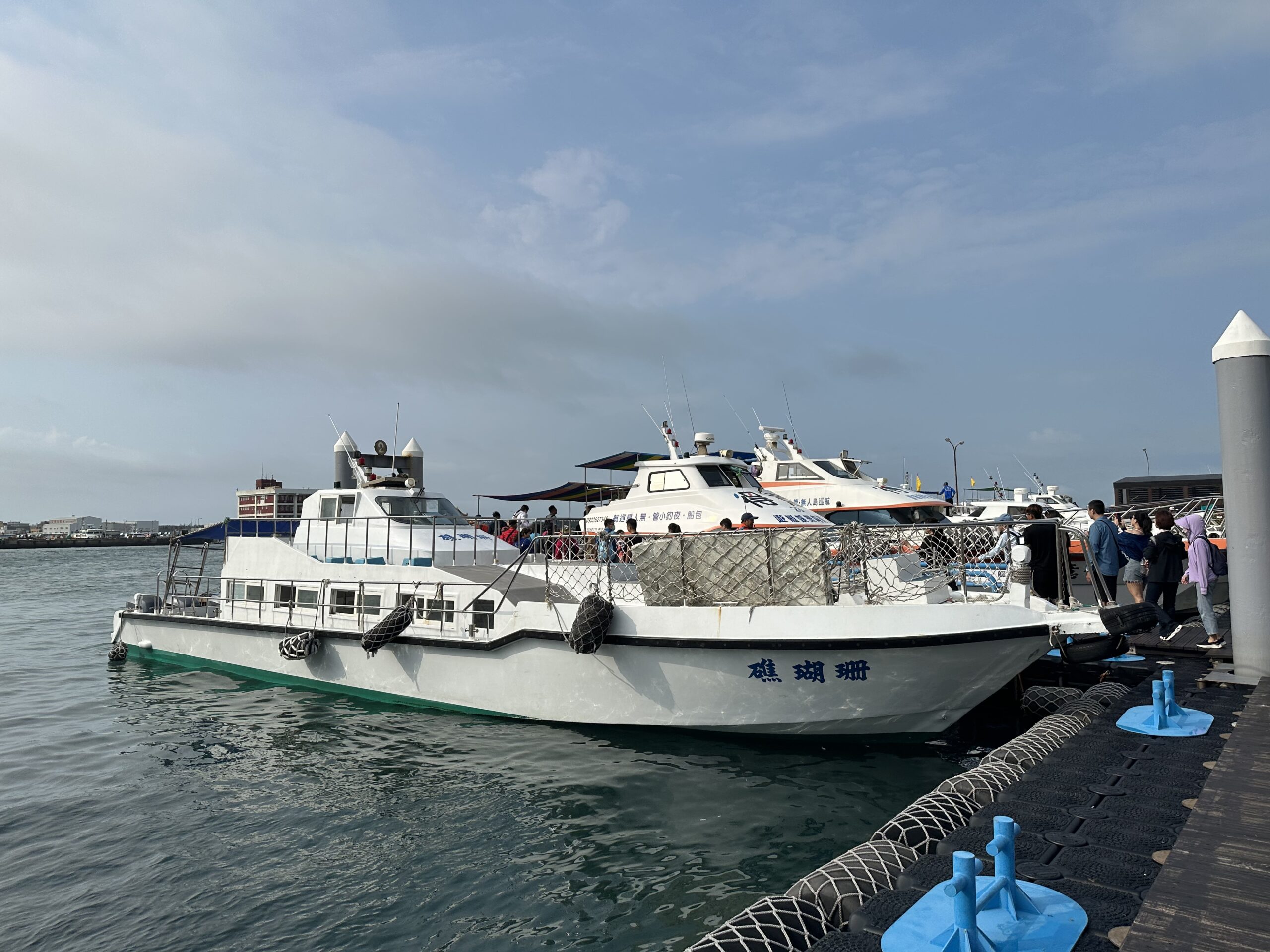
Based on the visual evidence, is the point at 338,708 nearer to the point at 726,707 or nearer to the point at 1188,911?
the point at 726,707

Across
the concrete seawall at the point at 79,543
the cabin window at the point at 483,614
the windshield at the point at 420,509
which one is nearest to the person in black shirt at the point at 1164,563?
the cabin window at the point at 483,614

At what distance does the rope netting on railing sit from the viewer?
778 cm

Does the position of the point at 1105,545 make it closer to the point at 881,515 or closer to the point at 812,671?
the point at 812,671

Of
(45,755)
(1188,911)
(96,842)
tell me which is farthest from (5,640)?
(1188,911)

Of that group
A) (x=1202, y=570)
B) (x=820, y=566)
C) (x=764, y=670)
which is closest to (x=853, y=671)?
(x=764, y=670)

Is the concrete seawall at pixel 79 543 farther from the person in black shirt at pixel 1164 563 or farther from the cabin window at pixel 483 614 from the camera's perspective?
the person in black shirt at pixel 1164 563

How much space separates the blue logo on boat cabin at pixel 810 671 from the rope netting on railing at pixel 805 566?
609 millimetres

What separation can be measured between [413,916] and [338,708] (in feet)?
21.1

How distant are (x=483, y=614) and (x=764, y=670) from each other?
3914 mm

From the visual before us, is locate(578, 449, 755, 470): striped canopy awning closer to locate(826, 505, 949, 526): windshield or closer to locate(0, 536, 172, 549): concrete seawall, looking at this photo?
locate(826, 505, 949, 526): windshield

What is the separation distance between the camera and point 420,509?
45.5ft

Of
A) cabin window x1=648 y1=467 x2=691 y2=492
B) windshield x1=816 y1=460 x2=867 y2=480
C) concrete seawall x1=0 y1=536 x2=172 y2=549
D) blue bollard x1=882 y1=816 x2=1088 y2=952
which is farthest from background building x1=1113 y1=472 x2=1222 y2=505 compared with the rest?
concrete seawall x1=0 y1=536 x2=172 y2=549

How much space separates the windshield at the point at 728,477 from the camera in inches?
651

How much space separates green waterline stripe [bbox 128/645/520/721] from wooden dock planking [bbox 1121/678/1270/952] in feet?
23.5
